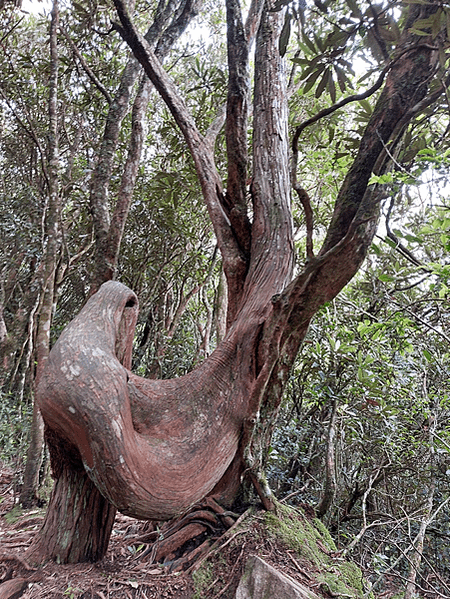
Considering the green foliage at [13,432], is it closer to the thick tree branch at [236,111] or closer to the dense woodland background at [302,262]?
the dense woodland background at [302,262]

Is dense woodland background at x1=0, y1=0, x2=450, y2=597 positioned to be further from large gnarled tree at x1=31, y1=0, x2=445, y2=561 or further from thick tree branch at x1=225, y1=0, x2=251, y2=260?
thick tree branch at x1=225, y1=0, x2=251, y2=260

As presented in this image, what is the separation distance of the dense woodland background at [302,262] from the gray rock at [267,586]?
52cm

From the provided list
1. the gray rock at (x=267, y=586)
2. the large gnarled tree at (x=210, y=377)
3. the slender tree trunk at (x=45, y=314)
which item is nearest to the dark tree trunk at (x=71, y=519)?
the large gnarled tree at (x=210, y=377)

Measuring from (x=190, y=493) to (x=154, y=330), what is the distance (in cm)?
392

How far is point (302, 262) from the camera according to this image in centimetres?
451

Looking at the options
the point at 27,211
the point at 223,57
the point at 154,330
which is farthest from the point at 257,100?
the point at 223,57

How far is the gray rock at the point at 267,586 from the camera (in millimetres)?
1787

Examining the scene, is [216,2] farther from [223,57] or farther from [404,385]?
[404,385]

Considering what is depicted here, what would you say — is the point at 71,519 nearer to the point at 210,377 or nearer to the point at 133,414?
the point at 133,414

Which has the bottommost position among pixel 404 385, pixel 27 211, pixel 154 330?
pixel 404 385

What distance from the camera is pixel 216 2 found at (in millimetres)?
6805

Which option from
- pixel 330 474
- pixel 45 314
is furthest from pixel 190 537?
pixel 45 314

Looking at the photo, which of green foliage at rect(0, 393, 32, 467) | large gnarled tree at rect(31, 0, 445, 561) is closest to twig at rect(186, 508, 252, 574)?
large gnarled tree at rect(31, 0, 445, 561)

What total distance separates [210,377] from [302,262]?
8.87 ft
